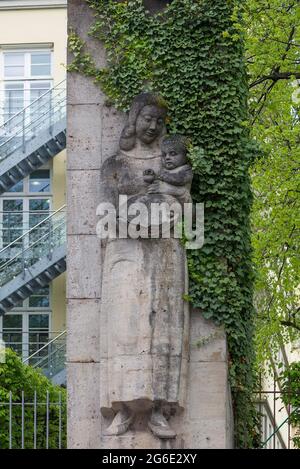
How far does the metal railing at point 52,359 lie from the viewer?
33.4 meters

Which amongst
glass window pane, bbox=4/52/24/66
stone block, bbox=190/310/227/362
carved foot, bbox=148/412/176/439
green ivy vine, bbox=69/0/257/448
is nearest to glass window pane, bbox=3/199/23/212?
glass window pane, bbox=4/52/24/66

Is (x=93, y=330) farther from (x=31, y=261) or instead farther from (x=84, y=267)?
(x=31, y=261)

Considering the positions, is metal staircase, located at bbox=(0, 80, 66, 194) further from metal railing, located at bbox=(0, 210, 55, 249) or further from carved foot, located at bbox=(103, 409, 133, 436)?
carved foot, located at bbox=(103, 409, 133, 436)

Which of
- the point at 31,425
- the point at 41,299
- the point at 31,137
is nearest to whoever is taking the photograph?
the point at 31,425

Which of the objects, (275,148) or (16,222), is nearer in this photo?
(275,148)

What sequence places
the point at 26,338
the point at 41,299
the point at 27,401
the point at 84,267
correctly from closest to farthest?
the point at 84,267 < the point at 27,401 < the point at 26,338 < the point at 41,299

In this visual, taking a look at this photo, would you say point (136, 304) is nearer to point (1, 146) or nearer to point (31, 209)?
point (1, 146)

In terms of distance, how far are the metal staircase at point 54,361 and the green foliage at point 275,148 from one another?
7715 millimetres

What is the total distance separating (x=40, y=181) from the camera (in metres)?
41.2

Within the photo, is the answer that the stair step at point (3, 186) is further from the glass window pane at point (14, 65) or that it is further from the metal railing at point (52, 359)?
the metal railing at point (52, 359)

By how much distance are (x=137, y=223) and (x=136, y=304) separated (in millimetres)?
766

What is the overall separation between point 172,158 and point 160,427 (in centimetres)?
254

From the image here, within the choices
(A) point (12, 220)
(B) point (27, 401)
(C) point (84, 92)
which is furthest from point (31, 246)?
(C) point (84, 92)

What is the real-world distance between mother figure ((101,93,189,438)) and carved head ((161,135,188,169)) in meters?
0.08
